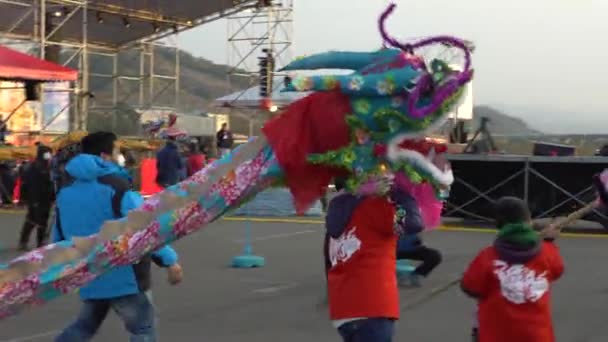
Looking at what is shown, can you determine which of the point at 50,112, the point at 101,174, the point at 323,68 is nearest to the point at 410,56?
the point at 323,68

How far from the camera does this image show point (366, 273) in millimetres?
4285

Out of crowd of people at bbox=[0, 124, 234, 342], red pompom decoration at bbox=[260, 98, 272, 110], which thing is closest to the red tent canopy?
crowd of people at bbox=[0, 124, 234, 342]

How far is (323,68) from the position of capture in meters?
4.19

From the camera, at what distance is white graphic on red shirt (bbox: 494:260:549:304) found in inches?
187

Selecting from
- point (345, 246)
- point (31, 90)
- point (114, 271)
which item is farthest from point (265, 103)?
point (31, 90)

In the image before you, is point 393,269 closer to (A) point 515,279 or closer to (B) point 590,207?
(A) point 515,279

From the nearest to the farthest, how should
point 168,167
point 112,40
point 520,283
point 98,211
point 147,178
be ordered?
point 520,283, point 98,211, point 168,167, point 147,178, point 112,40

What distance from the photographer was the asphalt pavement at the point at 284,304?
25.3 ft

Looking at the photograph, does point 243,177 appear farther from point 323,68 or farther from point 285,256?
point 285,256

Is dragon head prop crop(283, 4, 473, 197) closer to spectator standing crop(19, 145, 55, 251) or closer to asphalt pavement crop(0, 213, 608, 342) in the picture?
asphalt pavement crop(0, 213, 608, 342)

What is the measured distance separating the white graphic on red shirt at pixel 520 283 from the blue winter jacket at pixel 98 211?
1.88 metres

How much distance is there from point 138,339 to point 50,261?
5.11 ft

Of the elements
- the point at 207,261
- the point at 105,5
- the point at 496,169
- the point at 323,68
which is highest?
the point at 105,5

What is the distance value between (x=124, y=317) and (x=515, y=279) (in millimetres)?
2235
